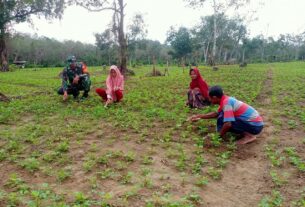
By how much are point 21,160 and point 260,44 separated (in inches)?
2392

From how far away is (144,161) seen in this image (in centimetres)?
498

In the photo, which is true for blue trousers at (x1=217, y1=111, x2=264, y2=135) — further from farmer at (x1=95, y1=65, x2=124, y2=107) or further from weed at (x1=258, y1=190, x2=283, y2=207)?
farmer at (x1=95, y1=65, x2=124, y2=107)

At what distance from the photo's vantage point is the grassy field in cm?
388

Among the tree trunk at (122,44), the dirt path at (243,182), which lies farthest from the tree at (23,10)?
the dirt path at (243,182)

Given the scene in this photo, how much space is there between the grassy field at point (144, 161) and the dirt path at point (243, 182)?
1cm

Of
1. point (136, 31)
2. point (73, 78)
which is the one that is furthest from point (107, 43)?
point (73, 78)

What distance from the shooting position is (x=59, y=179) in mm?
4352

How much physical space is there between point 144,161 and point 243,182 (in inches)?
57.3

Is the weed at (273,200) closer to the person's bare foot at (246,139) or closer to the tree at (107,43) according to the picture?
the person's bare foot at (246,139)

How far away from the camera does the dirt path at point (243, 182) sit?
3871 millimetres

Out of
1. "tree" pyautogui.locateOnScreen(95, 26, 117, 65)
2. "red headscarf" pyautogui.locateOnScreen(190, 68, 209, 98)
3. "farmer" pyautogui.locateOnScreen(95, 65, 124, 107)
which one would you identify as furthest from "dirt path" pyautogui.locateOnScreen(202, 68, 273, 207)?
"tree" pyautogui.locateOnScreen(95, 26, 117, 65)

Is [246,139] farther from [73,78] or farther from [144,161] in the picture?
[73,78]

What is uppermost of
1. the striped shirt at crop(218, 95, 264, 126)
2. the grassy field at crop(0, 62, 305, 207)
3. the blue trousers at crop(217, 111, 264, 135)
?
the striped shirt at crop(218, 95, 264, 126)

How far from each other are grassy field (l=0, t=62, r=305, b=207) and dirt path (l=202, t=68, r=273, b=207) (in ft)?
0.04
